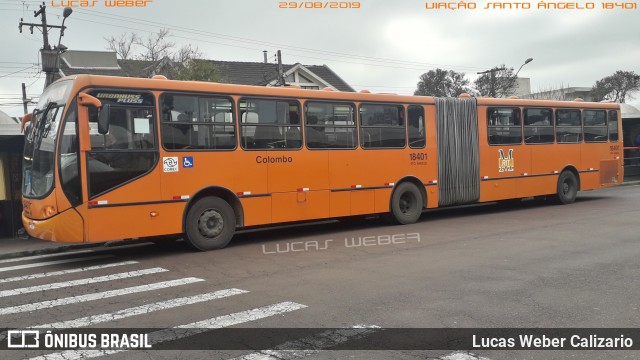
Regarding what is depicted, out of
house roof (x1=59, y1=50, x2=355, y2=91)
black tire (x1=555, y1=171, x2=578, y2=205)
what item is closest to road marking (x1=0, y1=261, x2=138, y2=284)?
black tire (x1=555, y1=171, x2=578, y2=205)

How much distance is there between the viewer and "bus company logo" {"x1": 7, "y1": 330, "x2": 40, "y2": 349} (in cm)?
505

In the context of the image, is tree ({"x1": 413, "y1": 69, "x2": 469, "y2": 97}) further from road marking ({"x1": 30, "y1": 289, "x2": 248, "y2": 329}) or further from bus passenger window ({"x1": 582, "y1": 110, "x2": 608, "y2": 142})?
road marking ({"x1": 30, "y1": 289, "x2": 248, "y2": 329})

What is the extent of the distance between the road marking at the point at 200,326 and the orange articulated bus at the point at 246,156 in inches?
163

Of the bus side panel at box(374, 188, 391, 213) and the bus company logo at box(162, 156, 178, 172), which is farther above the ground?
the bus company logo at box(162, 156, 178, 172)

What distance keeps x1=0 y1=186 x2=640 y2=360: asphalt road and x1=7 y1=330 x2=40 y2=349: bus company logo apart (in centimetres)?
21

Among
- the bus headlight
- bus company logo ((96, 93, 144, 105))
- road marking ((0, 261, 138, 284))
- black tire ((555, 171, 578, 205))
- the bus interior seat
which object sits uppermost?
bus company logo ((96, 93, 144, 105))

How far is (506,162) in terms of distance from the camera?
49.8 feet

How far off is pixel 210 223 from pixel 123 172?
188cm

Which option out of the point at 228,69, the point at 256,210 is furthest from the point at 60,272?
the point at 228,69

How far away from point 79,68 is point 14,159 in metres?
29.6

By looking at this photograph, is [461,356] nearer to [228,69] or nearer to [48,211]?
[48,211]

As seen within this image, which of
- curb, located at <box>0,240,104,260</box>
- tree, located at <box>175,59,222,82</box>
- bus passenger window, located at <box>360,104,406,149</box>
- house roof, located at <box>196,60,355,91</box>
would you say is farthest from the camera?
house roof, located at <box>196,60,355,91</box>

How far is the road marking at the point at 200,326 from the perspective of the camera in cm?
477

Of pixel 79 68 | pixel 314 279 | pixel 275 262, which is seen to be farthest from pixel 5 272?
pixel 79 68
